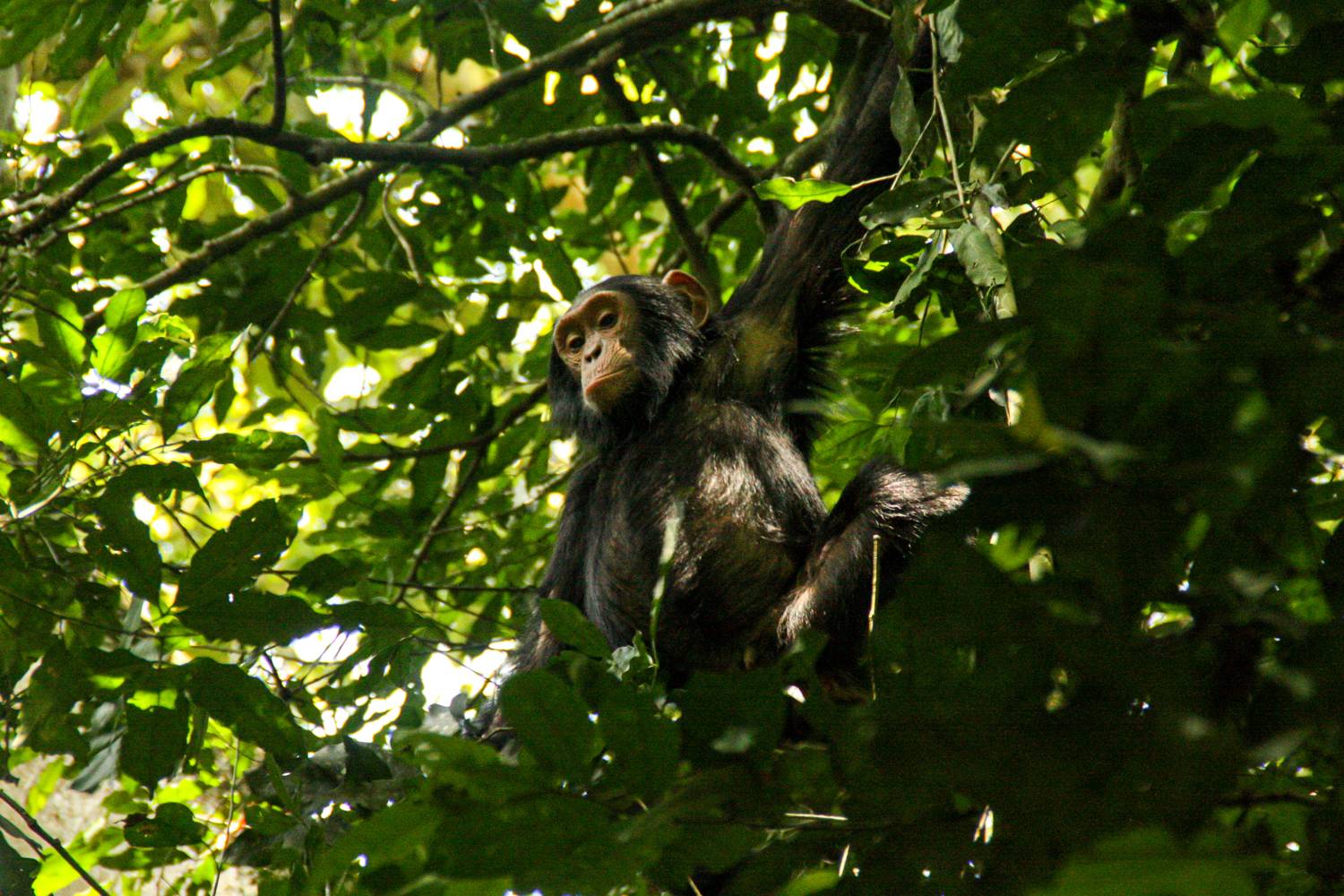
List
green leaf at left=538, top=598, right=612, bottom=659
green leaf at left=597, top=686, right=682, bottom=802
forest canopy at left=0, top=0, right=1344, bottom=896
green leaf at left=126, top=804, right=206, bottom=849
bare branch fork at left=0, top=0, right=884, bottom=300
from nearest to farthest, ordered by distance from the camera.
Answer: forest canopy at left=0, top=0, right=1344, bottom=896, green leaf at left=597, top=686, right=682, bottom=802, green leaf at left=538, top=598, right=612, bottom=659, green leaf at left=126, top=804, right=206, bottom=849, bare branch fork at left=0, top=0, right=884, bottom=300

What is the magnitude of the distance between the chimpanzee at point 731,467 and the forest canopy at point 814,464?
8.3 inches

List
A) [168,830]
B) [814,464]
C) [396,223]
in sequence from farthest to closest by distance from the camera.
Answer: [396,223], [814,464], [168,830]

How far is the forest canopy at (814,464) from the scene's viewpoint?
0.71 meters

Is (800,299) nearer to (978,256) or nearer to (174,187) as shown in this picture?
(978,256)

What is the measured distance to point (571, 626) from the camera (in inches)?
68.5

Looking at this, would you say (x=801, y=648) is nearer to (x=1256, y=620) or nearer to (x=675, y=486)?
(x=1256, y=620)

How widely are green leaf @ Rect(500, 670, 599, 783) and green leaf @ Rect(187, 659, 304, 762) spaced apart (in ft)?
3.62

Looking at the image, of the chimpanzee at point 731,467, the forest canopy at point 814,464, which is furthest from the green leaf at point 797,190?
the chimpanzee at point 731,467

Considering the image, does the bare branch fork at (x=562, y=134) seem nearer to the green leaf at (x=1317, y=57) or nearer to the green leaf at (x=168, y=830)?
the green leaf at (x=168, y=830)

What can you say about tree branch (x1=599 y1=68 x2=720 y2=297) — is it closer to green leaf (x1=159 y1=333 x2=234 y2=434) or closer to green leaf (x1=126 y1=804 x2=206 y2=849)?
green leaf (x1=159 y1=333 x2=234 y2=434)

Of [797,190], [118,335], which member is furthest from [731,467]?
[118,335]

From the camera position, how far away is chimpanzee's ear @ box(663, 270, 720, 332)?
367 cm

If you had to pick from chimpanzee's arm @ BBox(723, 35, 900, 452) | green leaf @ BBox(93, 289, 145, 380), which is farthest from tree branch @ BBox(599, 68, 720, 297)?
green leaf @ BBox(93, 289, 145, 380)

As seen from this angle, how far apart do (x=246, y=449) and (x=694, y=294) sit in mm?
1692
